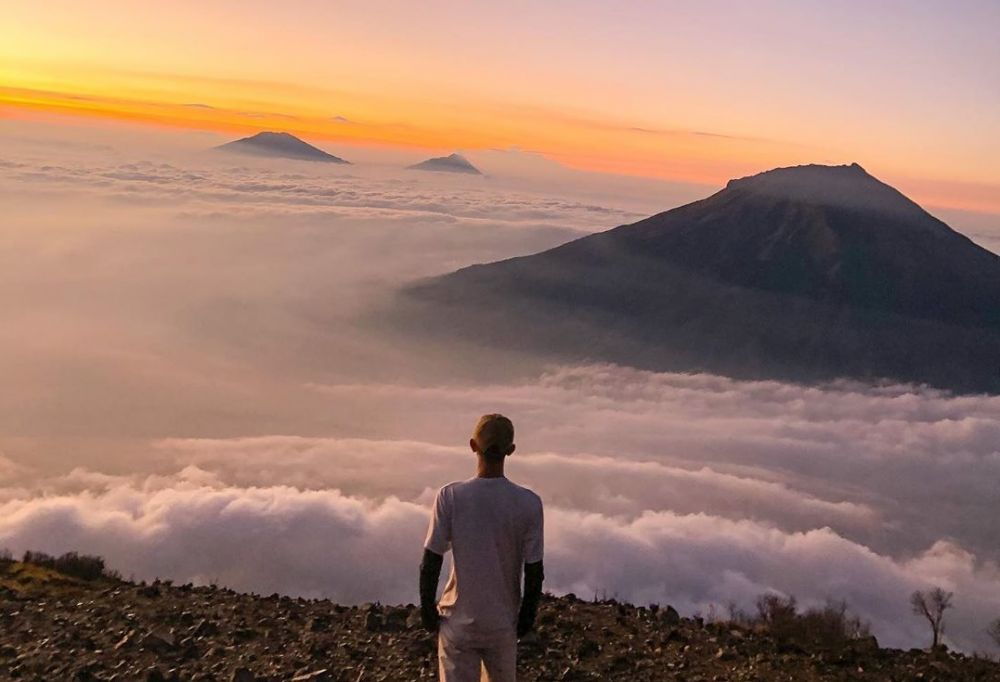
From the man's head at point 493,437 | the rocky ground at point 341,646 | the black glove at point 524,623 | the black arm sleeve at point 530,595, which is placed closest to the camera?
the man's head at point 493,437

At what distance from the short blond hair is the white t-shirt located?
149mm

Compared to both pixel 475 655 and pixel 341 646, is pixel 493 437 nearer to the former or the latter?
pixel 475 655

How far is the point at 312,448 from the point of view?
161750 millimetres

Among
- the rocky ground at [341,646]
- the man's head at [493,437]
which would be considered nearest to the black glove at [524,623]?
the man's head at [493,437]

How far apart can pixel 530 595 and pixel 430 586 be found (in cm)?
50

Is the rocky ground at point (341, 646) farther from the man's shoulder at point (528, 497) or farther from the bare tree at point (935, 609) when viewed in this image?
the man's shoulder at point (528, 497)

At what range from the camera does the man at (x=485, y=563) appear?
428 centimetres

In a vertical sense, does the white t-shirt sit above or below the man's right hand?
above

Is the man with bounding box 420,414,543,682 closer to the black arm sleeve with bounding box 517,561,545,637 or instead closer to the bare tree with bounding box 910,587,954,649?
the black arm sleeve with bounding box 517,561,545,637

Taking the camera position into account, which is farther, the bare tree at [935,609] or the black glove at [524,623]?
the bare tree at [935,609]

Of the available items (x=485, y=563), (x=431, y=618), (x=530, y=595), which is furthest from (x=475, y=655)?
(x=485, y=563)

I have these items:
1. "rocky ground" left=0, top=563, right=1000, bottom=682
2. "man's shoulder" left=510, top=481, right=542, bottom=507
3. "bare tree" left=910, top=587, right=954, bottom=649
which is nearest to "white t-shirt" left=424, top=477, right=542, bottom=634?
"man's shoulder" left=510, top=481, right=542, bottom=507

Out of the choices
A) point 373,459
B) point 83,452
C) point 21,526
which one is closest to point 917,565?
point 373,459

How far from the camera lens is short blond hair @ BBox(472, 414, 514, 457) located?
423cm
